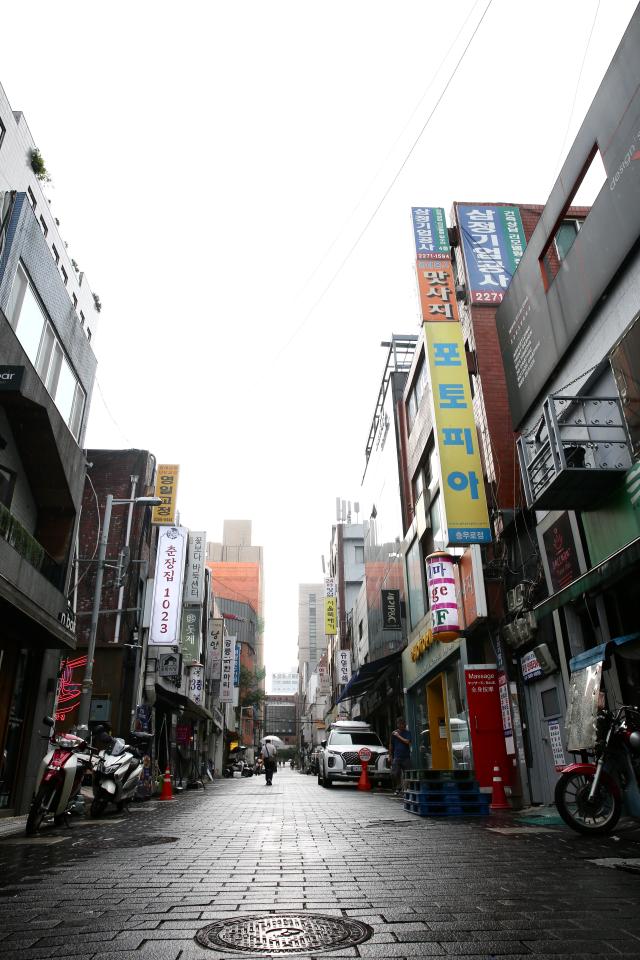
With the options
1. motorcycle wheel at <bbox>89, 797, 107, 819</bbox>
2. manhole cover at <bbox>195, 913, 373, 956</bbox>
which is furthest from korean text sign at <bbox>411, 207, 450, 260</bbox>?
manhole cover at <bbox>195, 913, 373, 956</bbox>

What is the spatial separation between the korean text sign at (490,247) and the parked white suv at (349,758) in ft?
45.8

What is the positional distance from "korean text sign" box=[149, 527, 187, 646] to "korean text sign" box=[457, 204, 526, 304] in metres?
13.2

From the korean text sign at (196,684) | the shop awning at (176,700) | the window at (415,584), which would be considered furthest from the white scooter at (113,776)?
the korean text sign at (196,684)

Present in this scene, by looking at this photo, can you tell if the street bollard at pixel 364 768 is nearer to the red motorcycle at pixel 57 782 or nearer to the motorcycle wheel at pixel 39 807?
the red motorcycle at pixel 57 782

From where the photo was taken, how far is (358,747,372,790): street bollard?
63.5 ft

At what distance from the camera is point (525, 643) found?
41.1 feet

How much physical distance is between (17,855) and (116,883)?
2.31m

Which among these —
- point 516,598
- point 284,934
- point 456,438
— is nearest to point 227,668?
point 456,438

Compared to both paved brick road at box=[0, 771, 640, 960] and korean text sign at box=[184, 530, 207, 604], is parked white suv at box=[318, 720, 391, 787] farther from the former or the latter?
paved brick road at box=[0, 771, 640, 960]

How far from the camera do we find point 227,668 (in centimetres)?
4641

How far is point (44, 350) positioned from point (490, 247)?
1172 cm

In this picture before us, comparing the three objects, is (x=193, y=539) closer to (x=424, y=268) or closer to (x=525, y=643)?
(x=424, y=268)

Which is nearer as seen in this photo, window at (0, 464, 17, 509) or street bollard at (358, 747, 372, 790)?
window at (0, 464, 17, 509)

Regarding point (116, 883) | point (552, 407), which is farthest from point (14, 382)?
point (552, 407)
